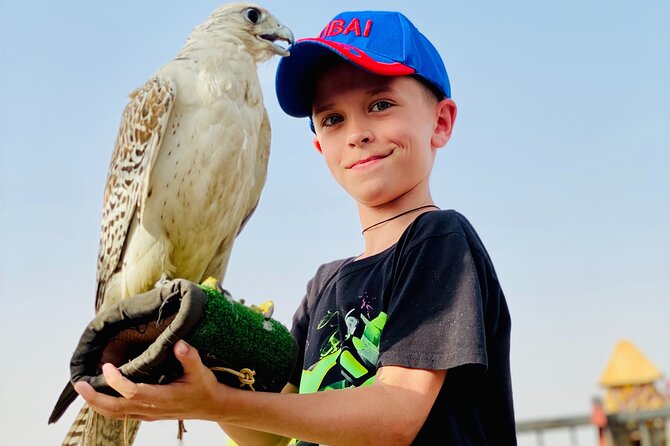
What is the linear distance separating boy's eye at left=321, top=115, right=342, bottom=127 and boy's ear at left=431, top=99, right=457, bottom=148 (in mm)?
261

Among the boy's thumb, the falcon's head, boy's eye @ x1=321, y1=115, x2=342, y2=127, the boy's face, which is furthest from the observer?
the falcon's head

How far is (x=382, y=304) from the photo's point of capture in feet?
6.02

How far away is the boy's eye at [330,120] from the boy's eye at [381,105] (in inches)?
4.1

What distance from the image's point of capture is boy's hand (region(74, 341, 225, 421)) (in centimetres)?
150

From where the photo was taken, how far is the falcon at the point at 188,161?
3.16m

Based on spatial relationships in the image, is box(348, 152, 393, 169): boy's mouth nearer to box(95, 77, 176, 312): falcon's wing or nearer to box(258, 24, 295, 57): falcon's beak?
box(95, 77, 176, 312): falcon's wing

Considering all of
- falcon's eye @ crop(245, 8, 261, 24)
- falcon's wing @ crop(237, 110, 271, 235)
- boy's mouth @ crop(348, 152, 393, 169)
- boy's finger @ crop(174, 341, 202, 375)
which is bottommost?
boy's finger @ crop(174, 341, 202, 375)

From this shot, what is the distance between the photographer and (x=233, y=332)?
1637 millimetres

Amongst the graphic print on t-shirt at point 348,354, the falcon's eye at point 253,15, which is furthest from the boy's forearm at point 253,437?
the falcon's eye at point 253,15

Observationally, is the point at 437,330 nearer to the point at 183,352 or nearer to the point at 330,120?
the point at 183,352

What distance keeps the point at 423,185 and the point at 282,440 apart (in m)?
0.80

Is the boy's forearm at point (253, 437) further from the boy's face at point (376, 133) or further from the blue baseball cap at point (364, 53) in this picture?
the blue baseball cap at point (364, 53)

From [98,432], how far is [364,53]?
1788 mm

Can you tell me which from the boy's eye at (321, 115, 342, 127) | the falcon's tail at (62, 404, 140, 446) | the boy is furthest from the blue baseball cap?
the falcon's tail at (62, 404, 140, 446)
